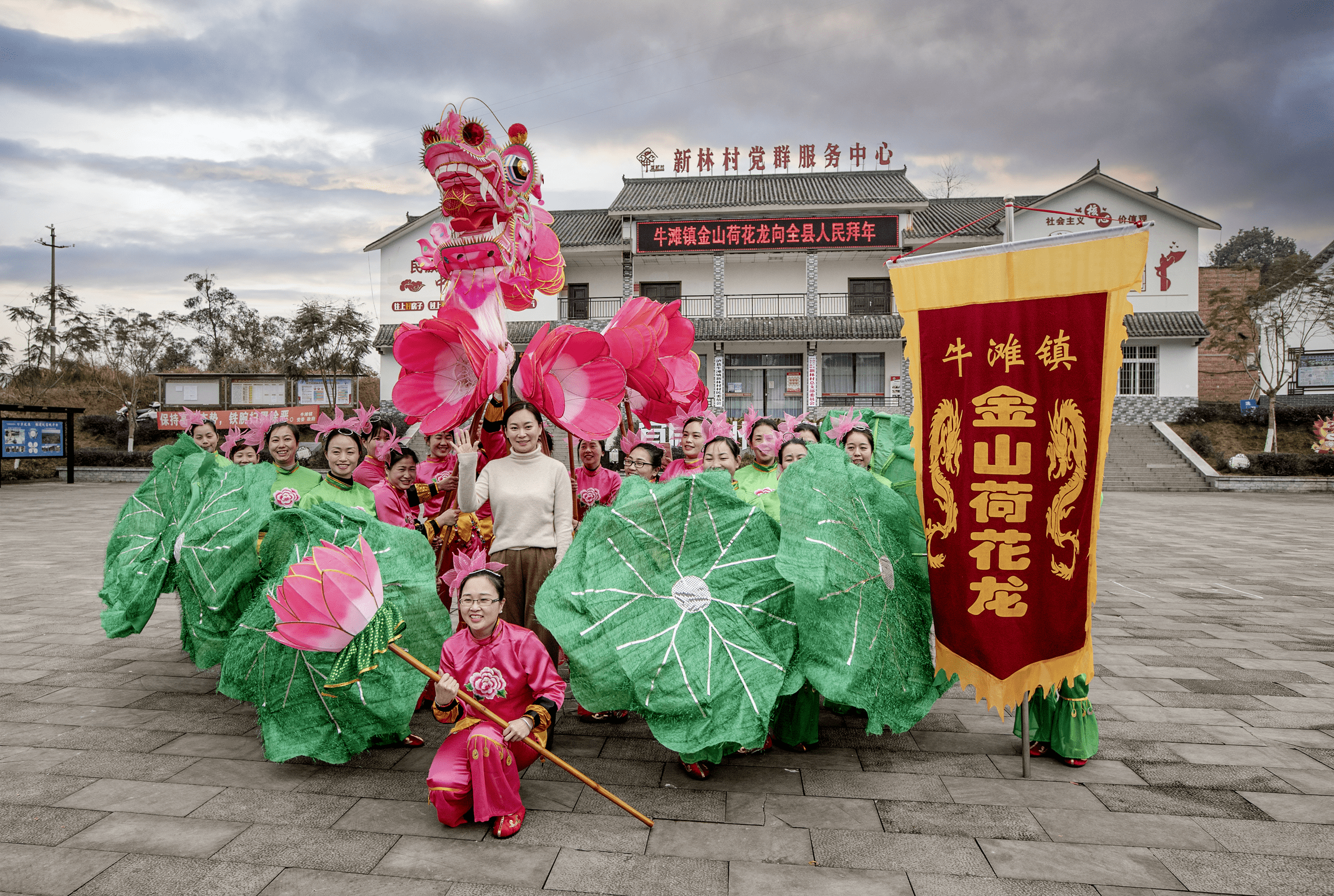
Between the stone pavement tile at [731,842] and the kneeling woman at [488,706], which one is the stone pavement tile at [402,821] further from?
the stone pavement tile at [731,842]

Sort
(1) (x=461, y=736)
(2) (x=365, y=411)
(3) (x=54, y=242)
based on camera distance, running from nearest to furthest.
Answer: (1) (x=461, y=736) < (2) (x=365, y=411) < (3) (x=54, y=242)

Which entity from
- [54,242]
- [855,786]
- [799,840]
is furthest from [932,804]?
[54,242]

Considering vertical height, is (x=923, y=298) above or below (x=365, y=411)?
above

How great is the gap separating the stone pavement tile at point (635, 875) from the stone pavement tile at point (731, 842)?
2.1 inches

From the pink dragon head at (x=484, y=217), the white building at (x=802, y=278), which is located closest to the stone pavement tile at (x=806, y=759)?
the pink dragon head at (x=484, y=217)

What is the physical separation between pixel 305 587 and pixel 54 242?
1374 inches

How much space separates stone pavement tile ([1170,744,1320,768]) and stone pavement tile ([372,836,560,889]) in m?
2.53

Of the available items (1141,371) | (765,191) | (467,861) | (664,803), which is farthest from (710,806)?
(1141,371)

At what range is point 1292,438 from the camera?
1922 centimetres

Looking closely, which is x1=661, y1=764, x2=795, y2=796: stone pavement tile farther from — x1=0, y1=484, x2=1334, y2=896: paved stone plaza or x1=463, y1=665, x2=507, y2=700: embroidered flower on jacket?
x1=463, y1=665, x2=507, y2=700: embroidered flower on jacket

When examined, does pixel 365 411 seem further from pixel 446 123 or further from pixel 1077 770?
pixel 1077 770

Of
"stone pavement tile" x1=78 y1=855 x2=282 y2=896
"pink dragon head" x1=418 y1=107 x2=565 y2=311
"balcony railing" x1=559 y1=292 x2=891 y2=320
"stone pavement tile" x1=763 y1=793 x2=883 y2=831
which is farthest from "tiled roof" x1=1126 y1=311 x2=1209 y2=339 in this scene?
"stone pavement tile" x1=78 y1=855 x2=282 y2=896

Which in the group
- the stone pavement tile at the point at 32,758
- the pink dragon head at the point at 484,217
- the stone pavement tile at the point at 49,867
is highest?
the pink dragon head at the point at 484,217

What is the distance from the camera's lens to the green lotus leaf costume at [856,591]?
8.83 feet
